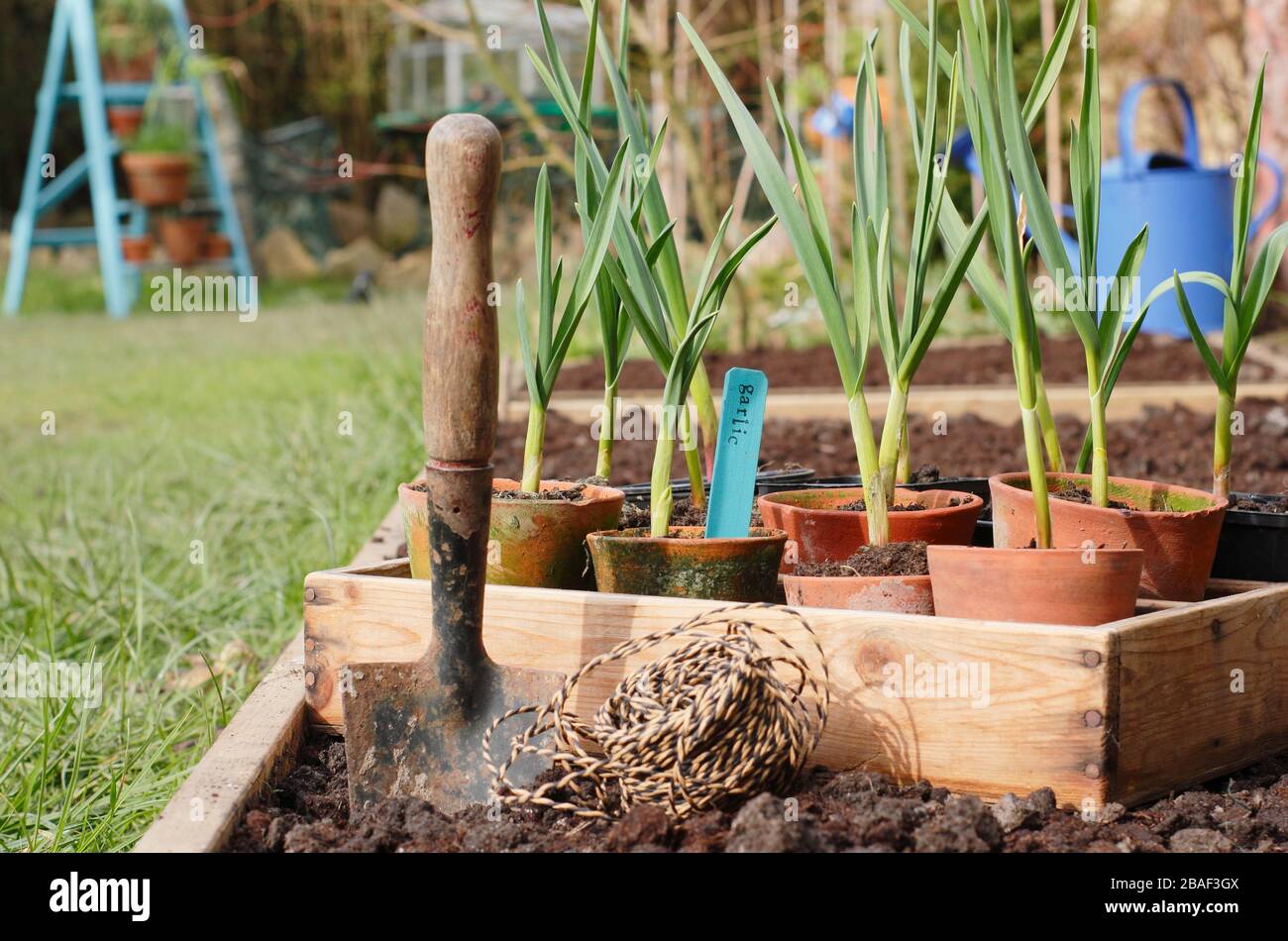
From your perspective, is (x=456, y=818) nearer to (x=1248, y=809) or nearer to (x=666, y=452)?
(x=666, y=452)

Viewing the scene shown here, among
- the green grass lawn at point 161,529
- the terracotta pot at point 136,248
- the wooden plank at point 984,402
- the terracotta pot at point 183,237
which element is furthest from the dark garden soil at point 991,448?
the terracotta pot at point 183,237

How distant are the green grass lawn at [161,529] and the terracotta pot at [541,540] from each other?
0.48m

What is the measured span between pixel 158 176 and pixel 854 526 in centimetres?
832

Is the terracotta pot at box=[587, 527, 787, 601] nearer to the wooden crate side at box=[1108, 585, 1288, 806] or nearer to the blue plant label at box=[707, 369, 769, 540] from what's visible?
the blue plant label at box=[707, 369, 769, 540]

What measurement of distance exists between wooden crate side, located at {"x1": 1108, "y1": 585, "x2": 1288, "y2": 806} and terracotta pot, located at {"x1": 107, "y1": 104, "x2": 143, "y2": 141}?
347 inches

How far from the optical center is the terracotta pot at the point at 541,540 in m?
1.58

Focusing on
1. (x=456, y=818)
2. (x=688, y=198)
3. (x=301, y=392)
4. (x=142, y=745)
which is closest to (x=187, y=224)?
(x=688, y=198)

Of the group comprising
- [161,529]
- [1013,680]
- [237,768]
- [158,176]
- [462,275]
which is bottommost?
[161,529]

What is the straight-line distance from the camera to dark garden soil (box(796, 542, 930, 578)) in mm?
1506

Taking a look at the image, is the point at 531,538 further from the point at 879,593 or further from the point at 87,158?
the point at 87,158

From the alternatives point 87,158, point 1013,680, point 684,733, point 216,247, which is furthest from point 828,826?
point 216,247

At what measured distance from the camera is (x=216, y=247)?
961 centimetres

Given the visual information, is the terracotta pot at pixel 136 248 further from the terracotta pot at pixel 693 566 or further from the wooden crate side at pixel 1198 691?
the wooden crate side at pixel 1198 691
